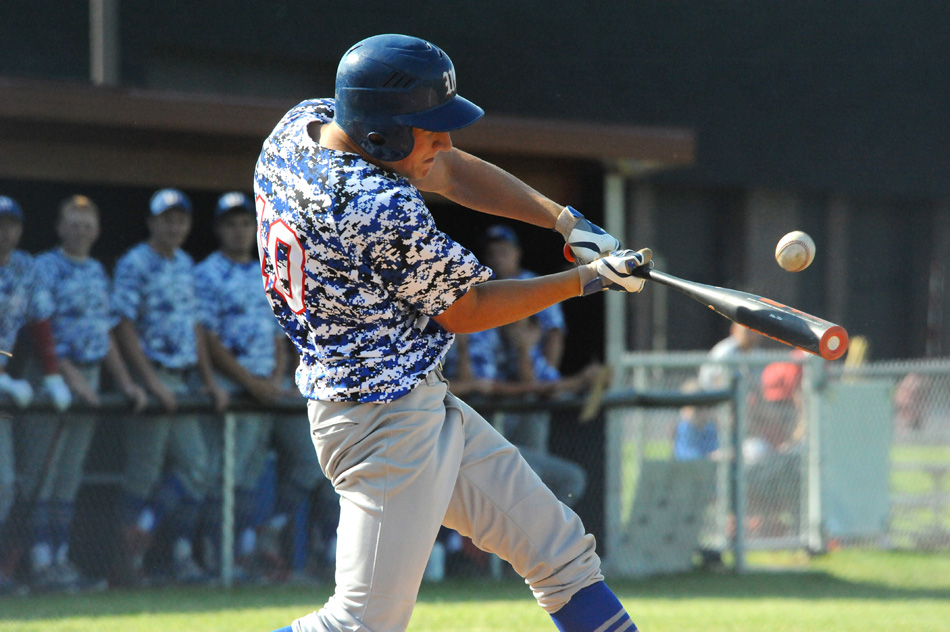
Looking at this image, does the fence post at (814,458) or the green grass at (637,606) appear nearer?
the green grass at (637,606)

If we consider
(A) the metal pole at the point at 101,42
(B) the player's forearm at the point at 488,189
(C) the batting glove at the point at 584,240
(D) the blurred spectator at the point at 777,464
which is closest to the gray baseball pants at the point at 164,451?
(A) the metal pole at the point at 101,42

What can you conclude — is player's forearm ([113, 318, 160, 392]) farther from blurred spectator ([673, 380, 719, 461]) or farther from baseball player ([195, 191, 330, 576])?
blurred spectator ([673, 380, 719, 461])

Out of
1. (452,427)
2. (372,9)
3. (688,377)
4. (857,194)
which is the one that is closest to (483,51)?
(372,9)

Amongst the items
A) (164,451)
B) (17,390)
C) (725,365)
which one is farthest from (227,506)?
(725,365)

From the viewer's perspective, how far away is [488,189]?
332 centimetres

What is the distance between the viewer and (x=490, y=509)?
2955mm

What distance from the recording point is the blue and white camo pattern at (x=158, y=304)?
5.99 m

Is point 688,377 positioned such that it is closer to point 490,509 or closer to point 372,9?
point 372,9

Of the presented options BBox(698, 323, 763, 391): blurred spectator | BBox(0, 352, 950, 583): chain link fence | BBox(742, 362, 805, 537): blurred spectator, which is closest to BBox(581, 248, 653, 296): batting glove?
BBox(0, 352, 950, 583): chain link fence

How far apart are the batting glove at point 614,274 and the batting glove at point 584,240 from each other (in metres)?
0.22

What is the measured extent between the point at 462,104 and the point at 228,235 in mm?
3848

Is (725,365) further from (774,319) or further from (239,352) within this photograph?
(774,319)

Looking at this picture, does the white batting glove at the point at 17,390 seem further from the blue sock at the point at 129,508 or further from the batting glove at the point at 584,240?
the batting glove at the point at 584,240

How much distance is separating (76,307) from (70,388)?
44 cm
